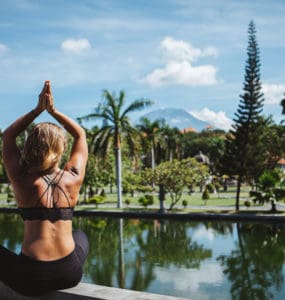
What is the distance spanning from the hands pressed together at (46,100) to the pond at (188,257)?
6016mm

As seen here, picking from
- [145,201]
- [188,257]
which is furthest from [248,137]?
[188,257]

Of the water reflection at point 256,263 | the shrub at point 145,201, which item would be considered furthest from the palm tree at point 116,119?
the water reflection at point 256,263

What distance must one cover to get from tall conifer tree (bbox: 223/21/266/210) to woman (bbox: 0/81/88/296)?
74.1 feet

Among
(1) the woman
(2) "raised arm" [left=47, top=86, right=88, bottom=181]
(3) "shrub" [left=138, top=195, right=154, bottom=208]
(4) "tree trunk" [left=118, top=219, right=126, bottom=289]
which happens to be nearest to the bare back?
(1) the woman

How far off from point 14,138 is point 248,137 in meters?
23.1

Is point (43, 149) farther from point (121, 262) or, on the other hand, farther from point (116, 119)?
point (116, 119)

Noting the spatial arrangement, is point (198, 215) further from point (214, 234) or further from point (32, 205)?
point (32, 205)

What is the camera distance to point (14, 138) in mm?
2158

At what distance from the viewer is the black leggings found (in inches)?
79.7

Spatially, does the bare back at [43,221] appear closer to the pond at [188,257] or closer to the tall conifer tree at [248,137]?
the pond at [188,257]

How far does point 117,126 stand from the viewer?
77.8 feet

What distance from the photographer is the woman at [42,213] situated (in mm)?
2012

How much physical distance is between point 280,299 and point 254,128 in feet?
58.7

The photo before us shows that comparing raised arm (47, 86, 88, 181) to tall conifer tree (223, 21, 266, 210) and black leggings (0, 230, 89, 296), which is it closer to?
black leggings (0, 230, 89, 296)
